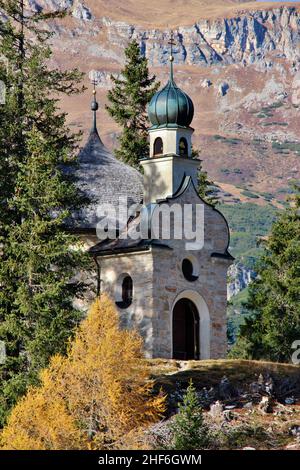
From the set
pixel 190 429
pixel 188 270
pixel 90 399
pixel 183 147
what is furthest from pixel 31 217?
pixel 190 429

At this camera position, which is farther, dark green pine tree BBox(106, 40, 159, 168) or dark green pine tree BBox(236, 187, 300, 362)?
dark green pine tree BBox(106, 40, 159, 168)

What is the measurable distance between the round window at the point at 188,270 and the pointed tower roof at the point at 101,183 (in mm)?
3768

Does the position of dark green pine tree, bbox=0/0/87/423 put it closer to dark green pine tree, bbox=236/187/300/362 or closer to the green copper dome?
the green copper dome

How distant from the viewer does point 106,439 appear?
120 feet

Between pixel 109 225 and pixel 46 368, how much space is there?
12226 millimetres

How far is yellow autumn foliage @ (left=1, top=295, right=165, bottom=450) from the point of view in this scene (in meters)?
35.9

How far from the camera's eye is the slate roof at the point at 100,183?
51500 millimetres

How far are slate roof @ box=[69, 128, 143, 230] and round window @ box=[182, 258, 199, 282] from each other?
3768mm

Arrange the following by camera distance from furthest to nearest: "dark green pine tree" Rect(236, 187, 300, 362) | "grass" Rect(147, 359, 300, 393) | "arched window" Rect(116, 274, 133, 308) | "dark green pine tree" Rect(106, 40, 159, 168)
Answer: "dark green pine tree" Rect(106, 40, 159, 168) < "dark green pine tree" Rect(236, 187, 300, 362) < "arched window" Rect(116, 274, 133, 308) < "grass" Rect(147, 359, 300, 393)

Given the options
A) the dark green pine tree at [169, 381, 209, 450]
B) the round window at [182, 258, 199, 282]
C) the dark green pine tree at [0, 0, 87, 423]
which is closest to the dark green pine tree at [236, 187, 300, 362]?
the round window at [182, 258, 199, 282]

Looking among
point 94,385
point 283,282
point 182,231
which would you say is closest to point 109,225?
point 182,231

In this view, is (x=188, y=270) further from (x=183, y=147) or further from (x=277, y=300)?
(x=277, y=300)

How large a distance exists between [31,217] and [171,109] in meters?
9.26

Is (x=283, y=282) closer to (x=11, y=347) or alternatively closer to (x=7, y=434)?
(x=11, y=347)
